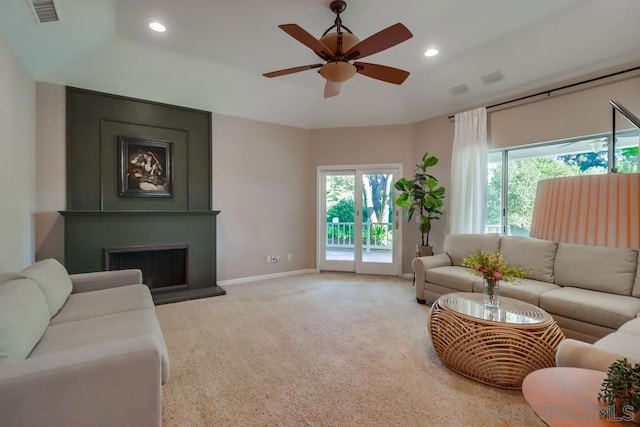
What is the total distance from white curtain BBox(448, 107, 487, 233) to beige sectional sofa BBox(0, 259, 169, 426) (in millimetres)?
4203

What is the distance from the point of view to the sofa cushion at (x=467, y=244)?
3.80 meters

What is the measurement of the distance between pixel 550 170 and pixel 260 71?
416cm

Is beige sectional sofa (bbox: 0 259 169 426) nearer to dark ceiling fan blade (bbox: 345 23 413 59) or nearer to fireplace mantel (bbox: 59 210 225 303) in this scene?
fireplace mantel (bbox: 59 210 225 303)

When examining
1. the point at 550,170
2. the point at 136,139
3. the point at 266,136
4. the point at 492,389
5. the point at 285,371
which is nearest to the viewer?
the point at 492,389

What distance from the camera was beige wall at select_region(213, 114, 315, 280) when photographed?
15.9 ft

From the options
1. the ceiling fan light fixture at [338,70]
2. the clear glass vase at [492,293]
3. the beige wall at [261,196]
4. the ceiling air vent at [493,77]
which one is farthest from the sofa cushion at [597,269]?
the beige wall at [261,196]

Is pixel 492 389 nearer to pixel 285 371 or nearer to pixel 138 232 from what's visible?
pixel 285 371

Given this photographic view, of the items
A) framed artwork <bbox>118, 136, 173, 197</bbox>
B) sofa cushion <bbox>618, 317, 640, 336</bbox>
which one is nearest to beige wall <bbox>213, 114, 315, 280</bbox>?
framed artwork <bbox>118, 136, 173, 197</bbox>

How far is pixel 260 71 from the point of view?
4109 millimetres

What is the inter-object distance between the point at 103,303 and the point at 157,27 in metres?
2.86

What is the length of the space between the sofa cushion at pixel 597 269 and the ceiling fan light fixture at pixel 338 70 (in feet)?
9.64

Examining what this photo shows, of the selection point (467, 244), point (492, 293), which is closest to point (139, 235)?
point (492, 293)

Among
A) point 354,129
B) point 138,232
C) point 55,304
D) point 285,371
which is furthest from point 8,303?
point 354,129

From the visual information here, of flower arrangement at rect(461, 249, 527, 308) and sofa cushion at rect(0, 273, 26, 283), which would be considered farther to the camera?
flower arrangement at rect(461, 249, 527, 308)
